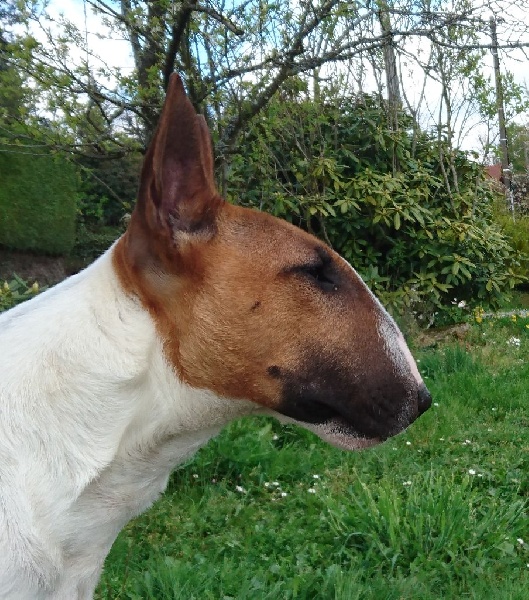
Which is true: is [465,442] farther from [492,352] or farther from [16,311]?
[16,311]

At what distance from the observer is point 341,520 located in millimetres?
3096

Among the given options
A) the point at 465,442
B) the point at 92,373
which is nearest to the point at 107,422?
the point at 92,373

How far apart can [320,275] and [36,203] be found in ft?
29.9

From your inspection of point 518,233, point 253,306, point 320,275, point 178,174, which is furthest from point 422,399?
point 518,233

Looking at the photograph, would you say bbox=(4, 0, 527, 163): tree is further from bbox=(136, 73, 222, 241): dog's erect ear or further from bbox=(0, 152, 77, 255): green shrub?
bbox=(0, 152, 77, 255): green shrub

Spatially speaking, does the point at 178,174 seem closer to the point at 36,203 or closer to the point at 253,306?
the point at 253,306

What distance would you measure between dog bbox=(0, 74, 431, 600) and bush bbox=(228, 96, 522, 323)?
14.7 ft

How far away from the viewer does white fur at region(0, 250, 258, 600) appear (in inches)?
56.3

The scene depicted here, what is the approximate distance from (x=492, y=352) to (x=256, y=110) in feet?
12.5

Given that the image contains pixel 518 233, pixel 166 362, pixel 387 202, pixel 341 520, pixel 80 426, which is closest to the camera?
pixel 80 426

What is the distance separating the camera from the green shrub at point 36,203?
955cm

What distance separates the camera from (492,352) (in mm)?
6402

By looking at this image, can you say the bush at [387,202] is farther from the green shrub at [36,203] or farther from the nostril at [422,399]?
the nostril at [422,399]


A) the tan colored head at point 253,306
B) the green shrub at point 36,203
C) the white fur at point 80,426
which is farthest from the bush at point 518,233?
the white fur at point 80,426
